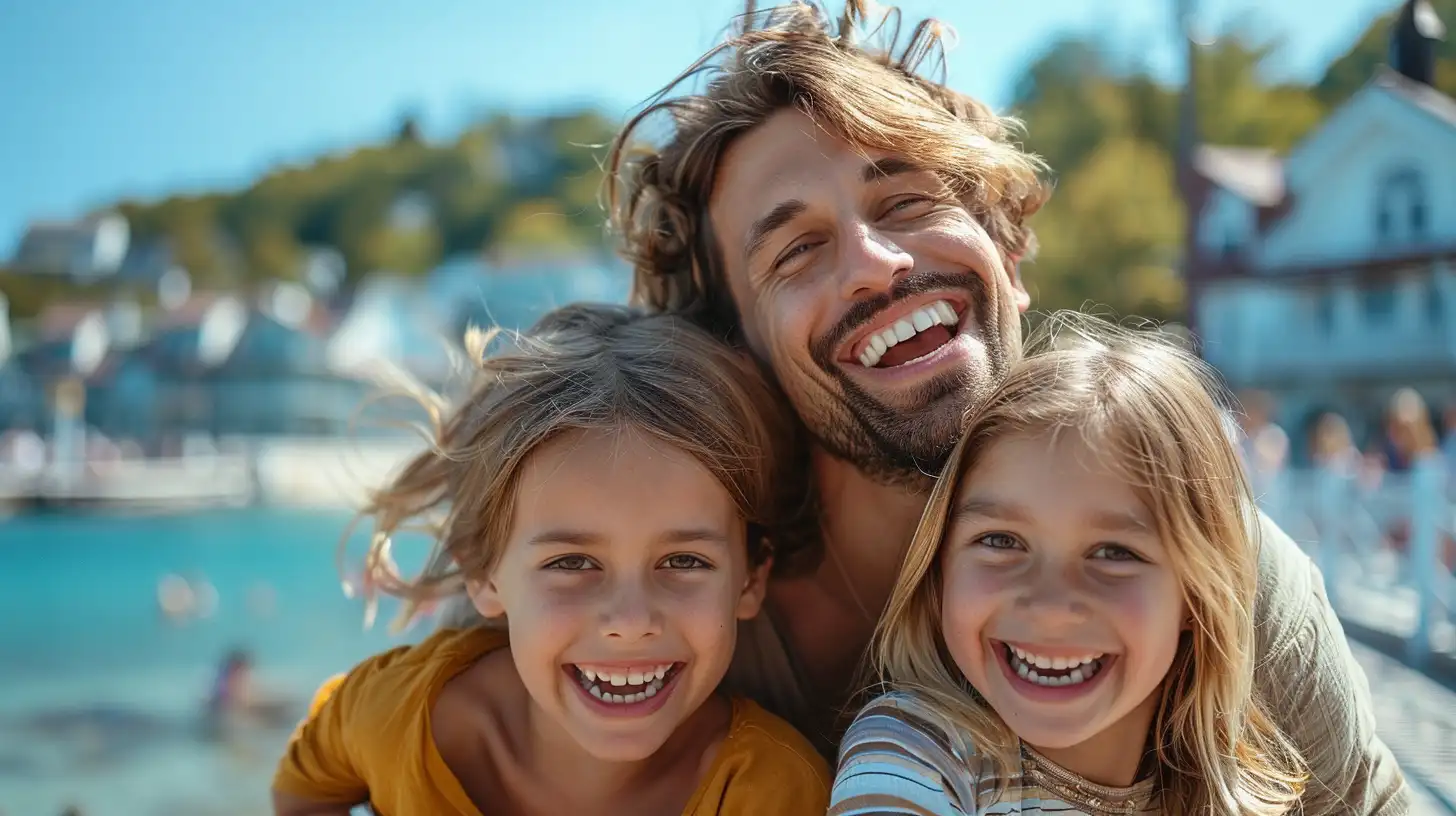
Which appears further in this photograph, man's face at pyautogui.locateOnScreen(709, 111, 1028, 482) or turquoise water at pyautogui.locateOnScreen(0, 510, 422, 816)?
turquoise water at pyautogui.locateOnScreen(0, 510, 422, 816)

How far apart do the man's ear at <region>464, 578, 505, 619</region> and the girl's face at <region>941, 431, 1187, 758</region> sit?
106cm

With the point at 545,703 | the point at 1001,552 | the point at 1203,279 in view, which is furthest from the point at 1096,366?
the point at 1203,279

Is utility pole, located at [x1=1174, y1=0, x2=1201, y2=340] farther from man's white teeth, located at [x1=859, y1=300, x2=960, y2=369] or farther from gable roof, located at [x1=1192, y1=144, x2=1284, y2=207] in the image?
man's white teeth, located at [x1=859, y1=300, x2=960, y2=369]

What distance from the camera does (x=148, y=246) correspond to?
102438mm

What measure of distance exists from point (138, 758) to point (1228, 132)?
42240 mm

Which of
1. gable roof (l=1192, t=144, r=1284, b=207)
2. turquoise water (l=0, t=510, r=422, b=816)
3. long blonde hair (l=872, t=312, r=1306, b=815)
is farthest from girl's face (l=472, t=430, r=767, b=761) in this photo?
gable roof (l=1192, t=144, r=1284, b=207)

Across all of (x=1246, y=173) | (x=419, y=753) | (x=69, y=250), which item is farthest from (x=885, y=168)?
(x=69, y=250)

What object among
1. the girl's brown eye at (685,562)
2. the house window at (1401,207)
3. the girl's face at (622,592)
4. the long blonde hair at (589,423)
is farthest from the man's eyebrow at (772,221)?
the house window at (1401,207)

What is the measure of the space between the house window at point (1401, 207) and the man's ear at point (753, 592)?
31.1 metres

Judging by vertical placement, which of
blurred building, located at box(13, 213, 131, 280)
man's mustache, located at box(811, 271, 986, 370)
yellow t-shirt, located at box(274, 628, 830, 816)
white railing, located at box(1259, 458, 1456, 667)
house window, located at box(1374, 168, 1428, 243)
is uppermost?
man's mustache, located at box(811, 271, 986, 370)

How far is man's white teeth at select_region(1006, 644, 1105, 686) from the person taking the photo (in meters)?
2.00

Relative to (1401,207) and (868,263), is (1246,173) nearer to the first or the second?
(1401,207)

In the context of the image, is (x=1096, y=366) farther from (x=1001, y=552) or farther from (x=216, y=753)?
(x=216, y=753)

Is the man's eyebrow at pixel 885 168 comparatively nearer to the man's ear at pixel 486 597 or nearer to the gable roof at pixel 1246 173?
the man's ear at pixel 486 597
